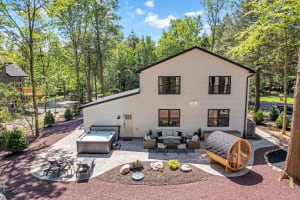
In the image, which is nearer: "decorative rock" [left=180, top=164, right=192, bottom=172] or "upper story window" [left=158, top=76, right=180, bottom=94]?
"decorative rock" [left=180, top=164, right=192, bottom=172]

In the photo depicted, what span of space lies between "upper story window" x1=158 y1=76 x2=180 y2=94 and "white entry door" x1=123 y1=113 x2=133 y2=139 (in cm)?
292

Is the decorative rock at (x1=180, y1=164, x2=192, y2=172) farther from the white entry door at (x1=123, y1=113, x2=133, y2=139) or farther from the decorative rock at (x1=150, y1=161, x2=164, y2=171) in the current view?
the white entry door at (x1=123, y1=113, x2=133, y2=139)

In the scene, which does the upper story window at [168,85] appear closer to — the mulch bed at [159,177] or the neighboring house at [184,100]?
the neighboring house at [184,100]

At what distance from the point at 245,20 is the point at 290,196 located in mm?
17829

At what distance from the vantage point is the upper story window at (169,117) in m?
13.8

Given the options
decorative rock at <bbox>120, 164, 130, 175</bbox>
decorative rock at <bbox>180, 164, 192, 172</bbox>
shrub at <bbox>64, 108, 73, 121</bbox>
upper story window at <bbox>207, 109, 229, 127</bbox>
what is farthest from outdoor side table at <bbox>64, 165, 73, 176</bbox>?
shrub at <bbox>64, 108, 73, 121</bbox>

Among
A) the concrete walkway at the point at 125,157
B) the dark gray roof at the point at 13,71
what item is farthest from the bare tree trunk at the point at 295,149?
the dark gray roof at the point at 13,71

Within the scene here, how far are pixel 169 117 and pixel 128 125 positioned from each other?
3094 millimetres

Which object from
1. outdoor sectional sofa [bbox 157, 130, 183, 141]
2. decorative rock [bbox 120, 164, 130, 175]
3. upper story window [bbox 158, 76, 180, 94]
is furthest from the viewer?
upper story window [bbox 158, 76, 180, 94]

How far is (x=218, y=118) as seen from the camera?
13.8 m

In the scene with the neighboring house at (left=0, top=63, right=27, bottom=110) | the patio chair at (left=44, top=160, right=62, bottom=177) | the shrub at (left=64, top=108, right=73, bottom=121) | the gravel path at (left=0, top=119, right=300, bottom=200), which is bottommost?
the gravel path at (left=0, top=119, right=300, bottom=200)

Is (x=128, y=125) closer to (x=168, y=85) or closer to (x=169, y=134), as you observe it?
(x=169, y=134)

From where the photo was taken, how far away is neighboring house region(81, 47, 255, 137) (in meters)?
13.3

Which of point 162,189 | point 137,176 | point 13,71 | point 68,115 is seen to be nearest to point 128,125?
point 137,176
